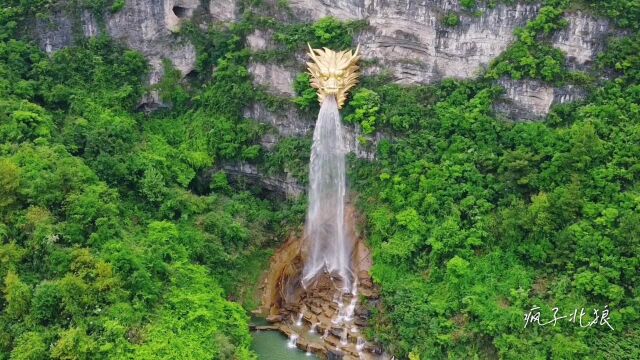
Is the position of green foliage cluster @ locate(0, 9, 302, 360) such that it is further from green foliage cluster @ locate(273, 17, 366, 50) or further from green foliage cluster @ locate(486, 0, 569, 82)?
green foliage cluster @ locate(486, 0, 569, 82)

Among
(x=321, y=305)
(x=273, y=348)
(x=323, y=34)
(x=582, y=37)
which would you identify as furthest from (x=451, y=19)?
(x=273, y=348)

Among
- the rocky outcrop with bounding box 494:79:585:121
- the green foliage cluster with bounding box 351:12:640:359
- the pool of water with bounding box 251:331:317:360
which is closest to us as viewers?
the green foliage cluster with bounding box 351:12:640:359

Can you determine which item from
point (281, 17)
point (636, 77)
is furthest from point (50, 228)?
point (636, 77)

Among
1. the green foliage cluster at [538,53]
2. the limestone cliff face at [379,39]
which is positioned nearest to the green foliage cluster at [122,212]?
the limestone cliff face at [379,39]

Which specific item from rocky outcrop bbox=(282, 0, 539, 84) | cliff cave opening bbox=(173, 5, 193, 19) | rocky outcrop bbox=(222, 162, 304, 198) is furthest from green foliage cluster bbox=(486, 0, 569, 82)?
cliff cave opening bbox=(173, 5, 193, 19)

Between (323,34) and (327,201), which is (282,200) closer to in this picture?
(327,201)

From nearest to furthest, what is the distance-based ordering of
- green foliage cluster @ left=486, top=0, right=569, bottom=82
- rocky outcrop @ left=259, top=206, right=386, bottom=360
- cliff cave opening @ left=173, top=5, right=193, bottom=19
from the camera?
rocky outcrop @ left=259, top=206, right=386, bottom=360
green foliage cluster @ left=486, top=0, right=569, bottom=82
cliff cave opening @ left=173, top=5, right=193, bottom=19

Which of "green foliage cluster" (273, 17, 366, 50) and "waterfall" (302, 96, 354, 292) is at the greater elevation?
"green foliage cluster" (273, 17, 366, 50)

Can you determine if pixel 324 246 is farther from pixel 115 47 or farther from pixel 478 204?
pixel 115 47
